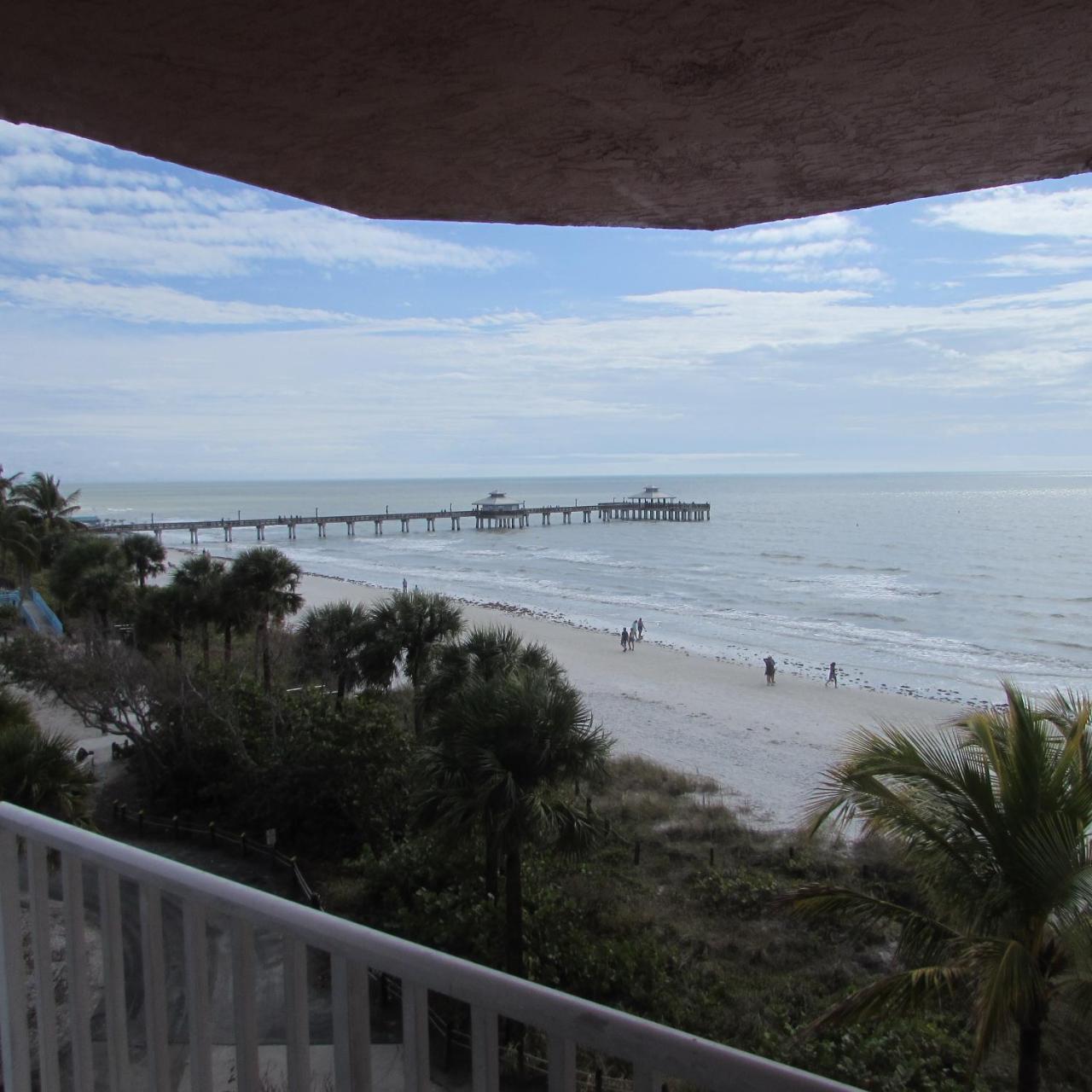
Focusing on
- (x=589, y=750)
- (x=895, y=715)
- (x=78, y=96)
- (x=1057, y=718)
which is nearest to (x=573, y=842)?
(x=589, y=750)

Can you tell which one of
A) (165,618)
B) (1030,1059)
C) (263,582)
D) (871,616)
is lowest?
(871,616)

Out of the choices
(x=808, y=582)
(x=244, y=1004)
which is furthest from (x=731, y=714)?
(x=808, y=582)

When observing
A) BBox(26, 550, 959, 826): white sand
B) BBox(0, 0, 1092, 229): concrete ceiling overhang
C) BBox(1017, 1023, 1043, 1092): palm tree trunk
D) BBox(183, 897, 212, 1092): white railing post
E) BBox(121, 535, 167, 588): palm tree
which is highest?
BBox(0, 0, 1092, 229): concrete ceiling overhang

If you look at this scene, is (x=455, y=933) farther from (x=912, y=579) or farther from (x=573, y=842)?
(x=912, y=579)

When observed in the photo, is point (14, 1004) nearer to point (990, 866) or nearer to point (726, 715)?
point (990, 866)

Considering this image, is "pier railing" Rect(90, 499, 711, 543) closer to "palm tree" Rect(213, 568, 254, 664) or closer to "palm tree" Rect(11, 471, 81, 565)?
"palm tree" Rect(11, 471, 81, 565)

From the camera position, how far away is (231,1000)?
1773mm

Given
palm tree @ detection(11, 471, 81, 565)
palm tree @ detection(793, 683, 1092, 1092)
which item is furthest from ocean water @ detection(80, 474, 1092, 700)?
palm tree @ detection(793, 683, 1092, 1092)

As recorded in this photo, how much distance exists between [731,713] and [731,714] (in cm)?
10

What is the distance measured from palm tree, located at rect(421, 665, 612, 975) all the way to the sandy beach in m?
7.45

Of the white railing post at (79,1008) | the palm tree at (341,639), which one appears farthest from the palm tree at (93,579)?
the white railing post at (79,1008)

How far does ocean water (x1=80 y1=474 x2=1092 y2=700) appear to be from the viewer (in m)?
31.8

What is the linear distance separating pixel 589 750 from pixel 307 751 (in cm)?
620

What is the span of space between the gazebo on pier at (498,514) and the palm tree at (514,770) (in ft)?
268
